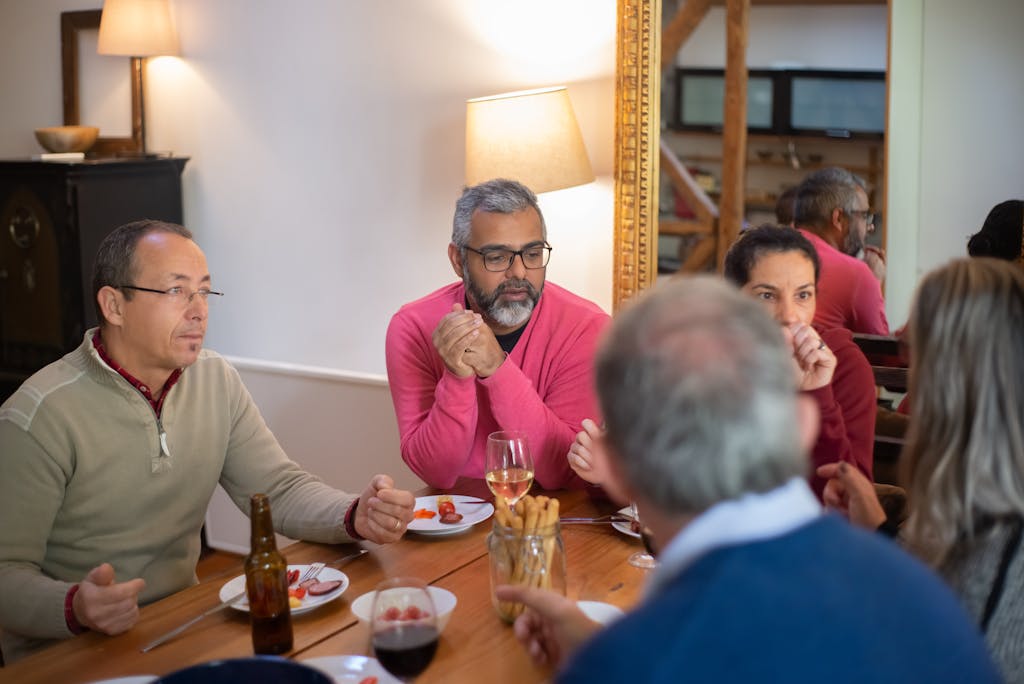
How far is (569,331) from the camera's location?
8.48 ft

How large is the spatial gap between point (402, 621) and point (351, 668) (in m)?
0.20

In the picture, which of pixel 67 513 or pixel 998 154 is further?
pixel 998 154

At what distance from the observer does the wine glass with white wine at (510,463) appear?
1.87 m

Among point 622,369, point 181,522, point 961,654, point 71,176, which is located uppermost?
point 71,176

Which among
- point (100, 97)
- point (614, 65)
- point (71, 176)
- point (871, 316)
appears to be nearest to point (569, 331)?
point (871, 316)

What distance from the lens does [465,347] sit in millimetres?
2336

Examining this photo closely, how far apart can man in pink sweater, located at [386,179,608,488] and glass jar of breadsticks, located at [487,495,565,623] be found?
0.67m

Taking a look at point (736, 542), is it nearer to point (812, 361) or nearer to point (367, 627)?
point (367, 627)

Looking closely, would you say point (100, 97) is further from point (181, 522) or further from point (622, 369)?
point (622, 369)

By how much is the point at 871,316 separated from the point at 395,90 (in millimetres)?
1696

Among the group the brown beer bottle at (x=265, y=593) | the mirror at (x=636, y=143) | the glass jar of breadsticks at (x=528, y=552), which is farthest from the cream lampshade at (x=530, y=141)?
the brown beer bottle at (x=265, y=593)

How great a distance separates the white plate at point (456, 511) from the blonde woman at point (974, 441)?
87cm

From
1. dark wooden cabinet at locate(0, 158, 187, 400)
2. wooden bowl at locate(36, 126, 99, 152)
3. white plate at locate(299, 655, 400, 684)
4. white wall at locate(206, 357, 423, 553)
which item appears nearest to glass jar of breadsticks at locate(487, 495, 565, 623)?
white plate at locate(299, 655, 400, 684)

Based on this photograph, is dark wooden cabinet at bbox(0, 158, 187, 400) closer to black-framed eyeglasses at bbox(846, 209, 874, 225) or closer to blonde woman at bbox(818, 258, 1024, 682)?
black-framed eyeglasses at bbox(846, 209, 874, 225)
